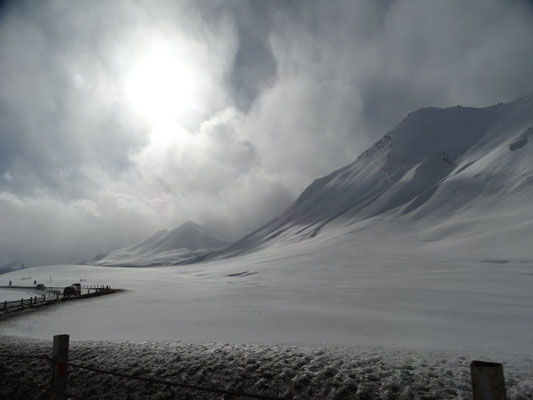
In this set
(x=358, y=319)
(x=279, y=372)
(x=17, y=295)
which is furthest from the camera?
(x=17, y=295)

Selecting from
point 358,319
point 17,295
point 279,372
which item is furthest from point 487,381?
point 17,295

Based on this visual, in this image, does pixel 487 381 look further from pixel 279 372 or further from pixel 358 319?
pixel 358 319

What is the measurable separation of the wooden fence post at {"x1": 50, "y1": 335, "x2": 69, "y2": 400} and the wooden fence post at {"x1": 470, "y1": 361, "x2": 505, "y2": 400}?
6788mm

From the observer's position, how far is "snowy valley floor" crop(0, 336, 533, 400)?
32.6 ft

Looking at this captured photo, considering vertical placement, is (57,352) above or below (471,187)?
below

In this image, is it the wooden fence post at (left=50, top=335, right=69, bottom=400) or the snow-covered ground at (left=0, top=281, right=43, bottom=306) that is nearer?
the wooden fence post at (left=50, top=335, right=69, bottom=400)

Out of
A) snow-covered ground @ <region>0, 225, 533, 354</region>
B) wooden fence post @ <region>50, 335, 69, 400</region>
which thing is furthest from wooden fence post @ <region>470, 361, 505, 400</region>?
snow-covered ground @ <region>0, 225, 533, 354</region>

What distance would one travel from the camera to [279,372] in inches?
449

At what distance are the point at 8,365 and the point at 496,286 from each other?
4098cm

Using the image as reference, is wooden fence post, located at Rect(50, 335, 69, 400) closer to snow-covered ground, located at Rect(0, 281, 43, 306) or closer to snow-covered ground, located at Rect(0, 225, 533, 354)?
snow-covered ground, located at Rect(0, 225, 533, 354)

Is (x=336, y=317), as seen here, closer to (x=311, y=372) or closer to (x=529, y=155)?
(x=311, y=372)

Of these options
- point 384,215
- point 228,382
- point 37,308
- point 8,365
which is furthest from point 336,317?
point 384,215

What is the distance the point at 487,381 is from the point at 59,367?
7.07 meters

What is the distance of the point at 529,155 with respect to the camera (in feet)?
477
